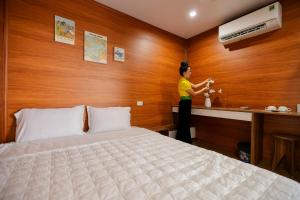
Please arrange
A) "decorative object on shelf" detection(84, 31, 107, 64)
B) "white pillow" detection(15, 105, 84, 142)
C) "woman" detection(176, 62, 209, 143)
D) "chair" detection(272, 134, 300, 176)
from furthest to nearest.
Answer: "woman" detection(176, 62, 209, 143) → "decorative object on shelf" detection(84, 31, 107, 64) → "chair" detection(272, 134, 300, 176) → "white pillow" detection(15, 105, 84, 142)

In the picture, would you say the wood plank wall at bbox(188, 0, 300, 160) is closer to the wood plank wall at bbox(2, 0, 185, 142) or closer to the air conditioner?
the air conditioner

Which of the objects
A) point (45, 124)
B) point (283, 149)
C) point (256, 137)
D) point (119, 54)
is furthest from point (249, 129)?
point (45, 124)

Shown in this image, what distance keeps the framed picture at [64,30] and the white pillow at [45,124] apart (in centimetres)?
94

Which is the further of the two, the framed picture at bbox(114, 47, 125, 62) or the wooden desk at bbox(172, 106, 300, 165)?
the framed picture at bbox(114, 47, 125, 62)

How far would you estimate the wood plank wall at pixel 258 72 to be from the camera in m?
2.08

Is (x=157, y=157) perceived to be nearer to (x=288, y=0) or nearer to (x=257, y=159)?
(x=257, y=159)

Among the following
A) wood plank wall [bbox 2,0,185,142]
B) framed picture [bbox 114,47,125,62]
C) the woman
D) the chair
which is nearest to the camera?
wood plank wall [bbox 2,0,185,142]

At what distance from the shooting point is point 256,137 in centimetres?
213

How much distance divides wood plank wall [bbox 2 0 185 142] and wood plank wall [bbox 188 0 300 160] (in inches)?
33.7

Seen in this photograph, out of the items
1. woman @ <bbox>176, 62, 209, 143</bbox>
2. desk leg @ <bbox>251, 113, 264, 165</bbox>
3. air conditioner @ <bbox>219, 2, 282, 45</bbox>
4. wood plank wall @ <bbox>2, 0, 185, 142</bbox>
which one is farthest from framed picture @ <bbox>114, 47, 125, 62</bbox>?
desk leg @ <bbox>251, 113, 264, 165</bbox>

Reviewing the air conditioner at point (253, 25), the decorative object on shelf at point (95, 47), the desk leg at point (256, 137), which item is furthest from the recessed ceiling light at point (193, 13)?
the desk leg at point (256, 137)

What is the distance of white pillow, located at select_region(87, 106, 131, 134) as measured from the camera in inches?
78.3

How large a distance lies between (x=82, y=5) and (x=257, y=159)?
3333 mm

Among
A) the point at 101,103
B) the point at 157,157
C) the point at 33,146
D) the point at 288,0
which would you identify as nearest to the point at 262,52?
the point at 288,0
